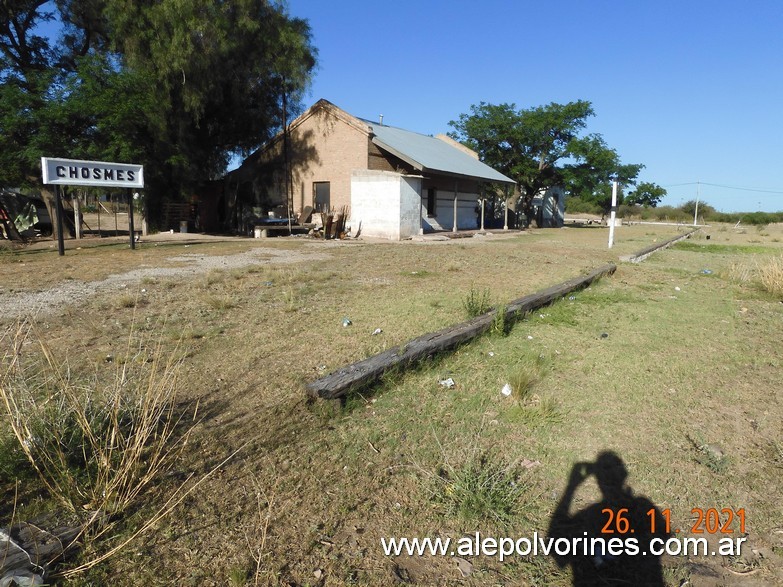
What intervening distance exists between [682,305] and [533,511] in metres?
6.37

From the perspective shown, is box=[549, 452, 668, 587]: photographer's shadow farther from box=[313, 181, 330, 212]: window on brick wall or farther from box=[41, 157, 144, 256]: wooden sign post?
box=[313, 181, 330, 212]: window on brick wall

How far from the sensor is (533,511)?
2721 mm

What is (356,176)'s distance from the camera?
2181 centimetres

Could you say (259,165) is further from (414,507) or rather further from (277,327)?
(414,507)

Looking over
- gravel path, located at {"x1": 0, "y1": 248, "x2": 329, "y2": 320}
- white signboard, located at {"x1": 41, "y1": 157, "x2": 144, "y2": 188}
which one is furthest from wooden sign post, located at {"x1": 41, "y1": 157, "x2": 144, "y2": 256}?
gravel path, located at {"x1": 0, "y1": 248, "x2": 329, "y2": 320}

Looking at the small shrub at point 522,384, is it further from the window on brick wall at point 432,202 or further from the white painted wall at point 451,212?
the window on brick wall at point 432,202

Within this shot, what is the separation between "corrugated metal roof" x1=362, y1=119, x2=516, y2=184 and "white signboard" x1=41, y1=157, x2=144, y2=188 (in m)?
11.2

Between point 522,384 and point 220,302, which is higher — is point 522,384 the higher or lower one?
the lower one

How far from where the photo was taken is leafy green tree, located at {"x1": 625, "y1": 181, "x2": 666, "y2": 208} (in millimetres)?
58484

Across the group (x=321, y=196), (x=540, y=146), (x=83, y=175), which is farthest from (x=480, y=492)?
(x=540, y=146)

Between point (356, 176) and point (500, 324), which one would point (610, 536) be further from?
point (356, 176)

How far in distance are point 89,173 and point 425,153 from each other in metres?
16.3

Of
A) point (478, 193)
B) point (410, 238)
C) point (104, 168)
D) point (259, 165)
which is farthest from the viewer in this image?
point (478, 193)

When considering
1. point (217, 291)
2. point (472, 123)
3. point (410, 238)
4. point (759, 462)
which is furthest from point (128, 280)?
point (472, 123)
